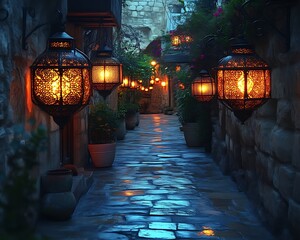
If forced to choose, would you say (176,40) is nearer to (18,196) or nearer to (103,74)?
(103,74)

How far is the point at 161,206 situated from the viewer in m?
5.60

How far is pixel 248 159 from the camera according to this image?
19.8 ft

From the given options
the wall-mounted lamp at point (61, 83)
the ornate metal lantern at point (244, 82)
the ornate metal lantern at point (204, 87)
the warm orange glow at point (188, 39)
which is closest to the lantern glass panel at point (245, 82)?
the ornate metal lantern at point (244, 82)

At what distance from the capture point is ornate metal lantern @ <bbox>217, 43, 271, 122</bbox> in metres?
3.92

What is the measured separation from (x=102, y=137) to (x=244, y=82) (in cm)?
503

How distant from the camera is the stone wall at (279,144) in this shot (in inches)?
148

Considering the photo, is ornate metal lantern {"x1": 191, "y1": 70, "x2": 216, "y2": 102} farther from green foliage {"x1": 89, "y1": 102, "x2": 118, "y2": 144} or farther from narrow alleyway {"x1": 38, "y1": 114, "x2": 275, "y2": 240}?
green foliage {"x1": 89, "y1": 102, "x2": 118, "y2": 144}

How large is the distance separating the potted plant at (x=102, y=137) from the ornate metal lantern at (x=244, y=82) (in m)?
4.73

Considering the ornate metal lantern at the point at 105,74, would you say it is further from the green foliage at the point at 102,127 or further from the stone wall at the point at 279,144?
the stone wall at the point at 279,144

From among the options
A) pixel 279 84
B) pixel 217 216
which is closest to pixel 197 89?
pixel 217 216

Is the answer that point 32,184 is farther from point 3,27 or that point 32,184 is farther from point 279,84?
point 279,84

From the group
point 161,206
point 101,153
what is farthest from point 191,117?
point 161,206

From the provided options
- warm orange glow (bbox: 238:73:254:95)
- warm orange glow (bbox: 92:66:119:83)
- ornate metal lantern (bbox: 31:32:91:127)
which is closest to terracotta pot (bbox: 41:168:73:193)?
ornate metal lantern (bbox: 31:32:91:127)

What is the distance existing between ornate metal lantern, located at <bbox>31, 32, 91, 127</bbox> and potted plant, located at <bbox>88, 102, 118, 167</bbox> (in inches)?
185
